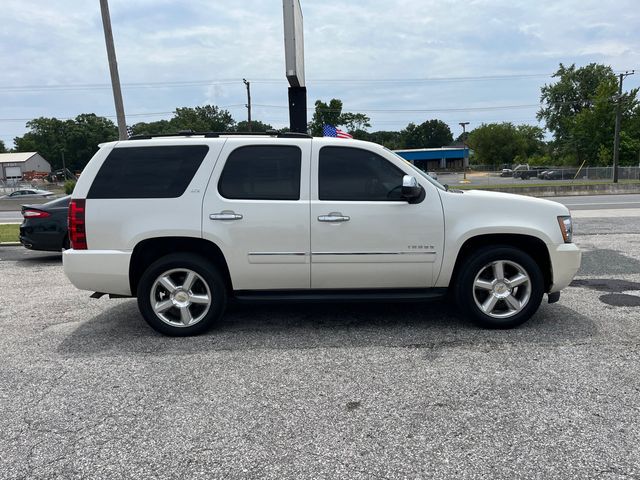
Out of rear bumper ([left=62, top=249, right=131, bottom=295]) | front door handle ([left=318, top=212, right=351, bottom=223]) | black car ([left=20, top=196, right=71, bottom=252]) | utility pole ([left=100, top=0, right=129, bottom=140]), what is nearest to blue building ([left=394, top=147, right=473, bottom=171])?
utility pole ([left=100, top=0, right=129, bottom=140])

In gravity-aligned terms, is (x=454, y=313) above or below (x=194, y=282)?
below

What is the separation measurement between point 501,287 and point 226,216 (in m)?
2.70

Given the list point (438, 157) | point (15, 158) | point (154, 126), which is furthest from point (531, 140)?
Result: point (15, 158)

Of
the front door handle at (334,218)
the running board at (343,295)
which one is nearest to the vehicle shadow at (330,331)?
the running board at (343,295)

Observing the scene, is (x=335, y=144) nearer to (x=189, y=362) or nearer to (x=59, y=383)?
(x=189, y=362)

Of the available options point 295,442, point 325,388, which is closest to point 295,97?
point 325,388

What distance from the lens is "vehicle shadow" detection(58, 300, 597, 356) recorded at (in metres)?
4.42

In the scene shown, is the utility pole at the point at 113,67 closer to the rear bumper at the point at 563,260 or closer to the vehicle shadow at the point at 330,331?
the vehicle shadow at the point at 330,331

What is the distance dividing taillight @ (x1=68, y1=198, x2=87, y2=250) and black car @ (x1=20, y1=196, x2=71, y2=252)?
5018 mm

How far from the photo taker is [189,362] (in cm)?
407

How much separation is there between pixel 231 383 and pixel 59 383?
1.34 meters

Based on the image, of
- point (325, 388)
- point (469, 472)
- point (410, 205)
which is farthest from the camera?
point (410, 205)

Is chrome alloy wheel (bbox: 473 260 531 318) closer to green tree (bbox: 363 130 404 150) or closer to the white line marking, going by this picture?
the white line marking

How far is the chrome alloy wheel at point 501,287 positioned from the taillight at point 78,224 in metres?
3.71
